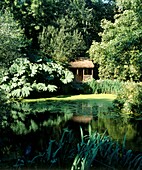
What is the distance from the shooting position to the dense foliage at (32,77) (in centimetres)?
2806

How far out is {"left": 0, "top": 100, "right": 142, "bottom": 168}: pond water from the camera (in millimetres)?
11414

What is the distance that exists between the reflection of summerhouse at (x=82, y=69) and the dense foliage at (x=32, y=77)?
7.58m

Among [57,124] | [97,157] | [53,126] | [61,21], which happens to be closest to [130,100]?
[57,124]

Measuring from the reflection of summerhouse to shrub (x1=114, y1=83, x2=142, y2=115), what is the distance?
1953 centimetres

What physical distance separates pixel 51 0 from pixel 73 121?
3061cm

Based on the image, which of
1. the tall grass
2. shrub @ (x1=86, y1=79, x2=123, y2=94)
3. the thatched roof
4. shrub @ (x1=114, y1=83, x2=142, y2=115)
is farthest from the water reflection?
the thatched roof

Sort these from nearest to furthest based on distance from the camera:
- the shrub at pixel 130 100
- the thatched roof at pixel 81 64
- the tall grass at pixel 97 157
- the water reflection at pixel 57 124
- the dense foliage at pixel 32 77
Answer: the tall grass at pixel 97 157 < the water reflection at pixel 57 124 < the shrub at pixel 130 100 < the dense foliage at pixel 32 77 < the thatched roof at pixel 81 64

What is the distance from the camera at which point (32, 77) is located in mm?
29609

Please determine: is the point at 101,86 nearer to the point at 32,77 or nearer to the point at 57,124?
the point at 32,77

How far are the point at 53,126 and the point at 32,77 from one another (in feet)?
47.9

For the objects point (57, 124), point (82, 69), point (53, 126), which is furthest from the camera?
point (82, 69)

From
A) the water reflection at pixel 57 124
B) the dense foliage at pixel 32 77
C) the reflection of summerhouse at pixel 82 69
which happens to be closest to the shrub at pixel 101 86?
the dense foliage at pixel 32 77

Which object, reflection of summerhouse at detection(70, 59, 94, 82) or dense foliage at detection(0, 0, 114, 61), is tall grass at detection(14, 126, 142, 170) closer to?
dense foliage at detection(0, 0, 114, 61)

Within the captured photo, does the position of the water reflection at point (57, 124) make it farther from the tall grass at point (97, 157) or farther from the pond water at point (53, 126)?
the tall grass at point (97, 157)
